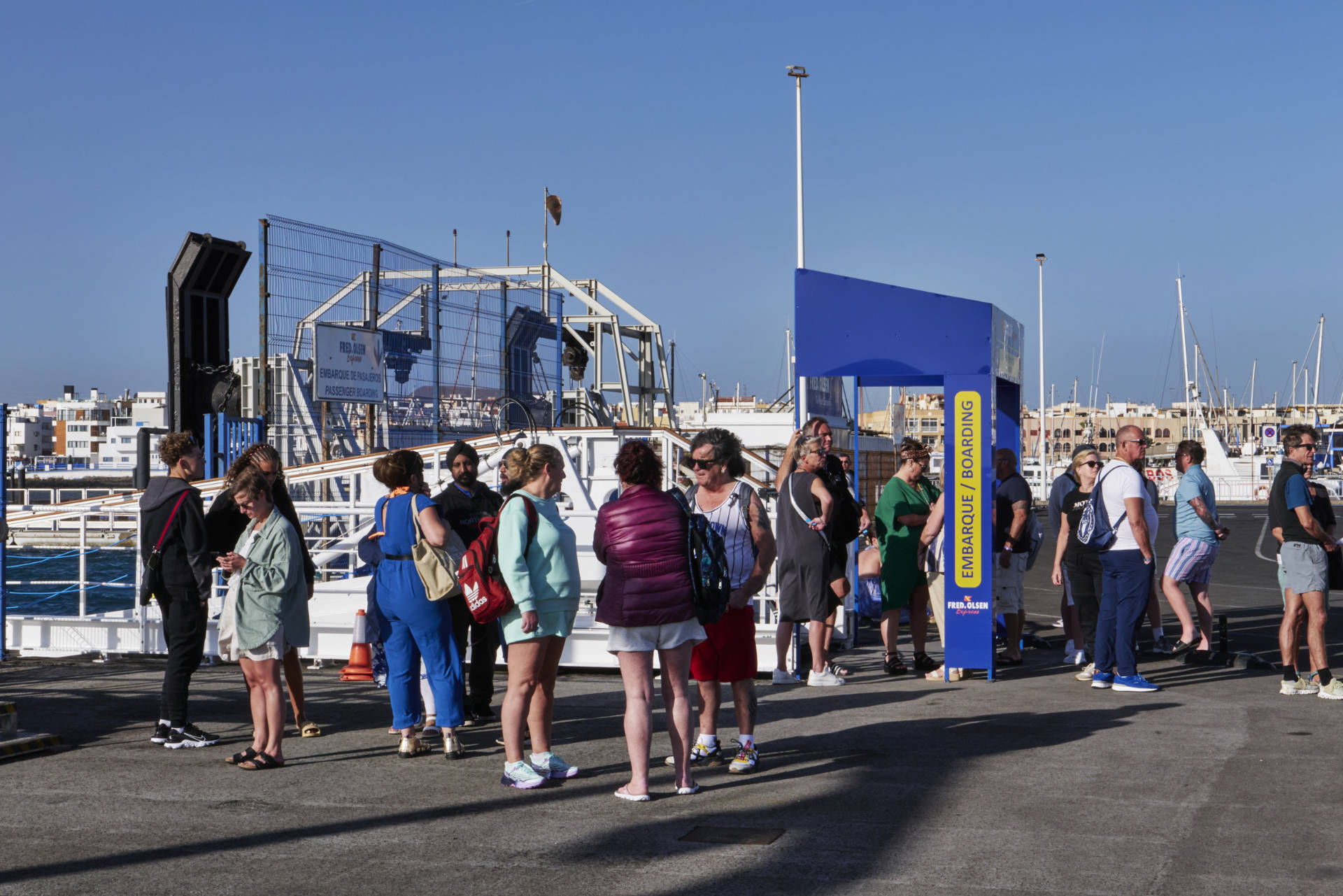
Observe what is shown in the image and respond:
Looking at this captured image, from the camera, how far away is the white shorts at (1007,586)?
10242 millimetres

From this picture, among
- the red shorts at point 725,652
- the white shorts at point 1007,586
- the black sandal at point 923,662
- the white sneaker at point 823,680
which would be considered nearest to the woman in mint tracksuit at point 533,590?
the red shorts at point 725,652

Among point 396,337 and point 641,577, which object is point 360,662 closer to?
point 641,577

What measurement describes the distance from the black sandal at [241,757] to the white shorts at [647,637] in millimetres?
2191

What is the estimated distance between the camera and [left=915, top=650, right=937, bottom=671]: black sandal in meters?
9.89

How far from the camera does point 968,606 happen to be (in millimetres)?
9375

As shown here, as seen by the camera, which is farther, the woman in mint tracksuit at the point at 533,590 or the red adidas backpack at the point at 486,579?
the red adidas backpack at the point at 486,579

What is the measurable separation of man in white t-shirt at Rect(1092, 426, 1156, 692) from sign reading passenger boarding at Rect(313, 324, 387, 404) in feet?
27.9

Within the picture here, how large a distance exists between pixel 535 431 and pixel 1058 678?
17.7 ft

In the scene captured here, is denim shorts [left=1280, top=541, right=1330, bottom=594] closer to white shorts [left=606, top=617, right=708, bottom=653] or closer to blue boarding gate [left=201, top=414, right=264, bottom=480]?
white shorts [left=606, top=617, right=708, bottom=653]

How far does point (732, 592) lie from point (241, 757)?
2.74 m

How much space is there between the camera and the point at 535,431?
12.4 m

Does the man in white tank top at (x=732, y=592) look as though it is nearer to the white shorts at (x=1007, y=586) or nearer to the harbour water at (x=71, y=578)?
the white shorts at (x=1007, y=586)

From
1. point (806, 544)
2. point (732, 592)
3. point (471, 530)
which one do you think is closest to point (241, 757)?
point (471, 530)

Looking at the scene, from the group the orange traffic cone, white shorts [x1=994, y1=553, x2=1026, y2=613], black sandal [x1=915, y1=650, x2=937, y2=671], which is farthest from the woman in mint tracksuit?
white shorts [x1=994, y1=553, x2=1026, y2=613]
